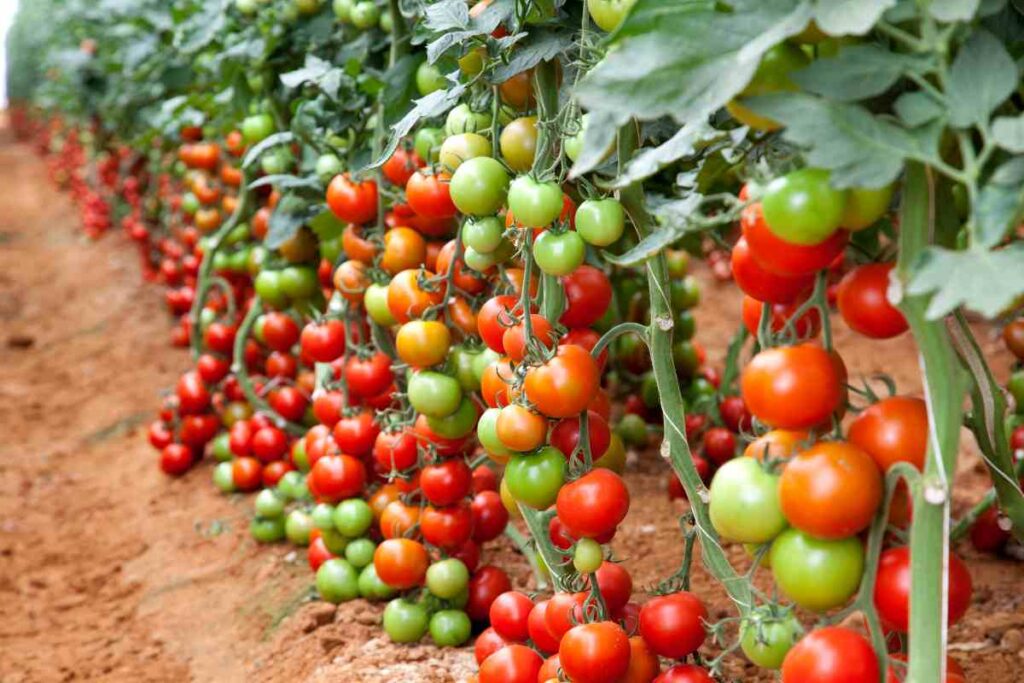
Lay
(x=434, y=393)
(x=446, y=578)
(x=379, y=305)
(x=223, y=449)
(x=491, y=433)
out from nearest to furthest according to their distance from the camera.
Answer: (x=491, y=433) < (x=434, y=393) < (x=446, y=578) < (x=379, y=305) < (x=223, y=449)

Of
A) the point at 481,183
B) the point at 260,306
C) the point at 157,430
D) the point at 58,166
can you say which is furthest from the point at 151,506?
the point at 58,166

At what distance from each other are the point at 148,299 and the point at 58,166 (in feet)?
18.4

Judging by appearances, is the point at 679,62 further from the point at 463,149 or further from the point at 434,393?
the point at 434,393

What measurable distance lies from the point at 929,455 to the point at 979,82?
1.12 ft

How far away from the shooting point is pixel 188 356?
466 centimetres

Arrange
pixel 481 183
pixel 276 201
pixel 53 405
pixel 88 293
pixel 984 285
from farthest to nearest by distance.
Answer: pixel 88 293, pixel 53 405, pixel 276 201, pixel 481 183, pixel 984 285

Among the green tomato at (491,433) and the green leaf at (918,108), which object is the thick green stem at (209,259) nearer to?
the green tomato at (491,433)

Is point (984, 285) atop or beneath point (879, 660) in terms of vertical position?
atop

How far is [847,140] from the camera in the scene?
3.03 feet

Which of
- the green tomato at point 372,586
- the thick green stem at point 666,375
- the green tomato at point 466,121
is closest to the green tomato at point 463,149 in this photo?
the green tomato at point 466,121

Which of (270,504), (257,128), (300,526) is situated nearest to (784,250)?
(300,526)

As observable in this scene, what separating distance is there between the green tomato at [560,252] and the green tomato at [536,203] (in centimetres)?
3

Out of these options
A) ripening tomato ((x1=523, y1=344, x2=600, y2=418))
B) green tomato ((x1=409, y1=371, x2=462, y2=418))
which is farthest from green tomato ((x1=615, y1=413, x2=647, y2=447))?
ripening tomato ((x1=523, y1=344, x2=600, y2=418))

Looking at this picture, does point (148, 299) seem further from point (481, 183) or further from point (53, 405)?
point (481, 183)
